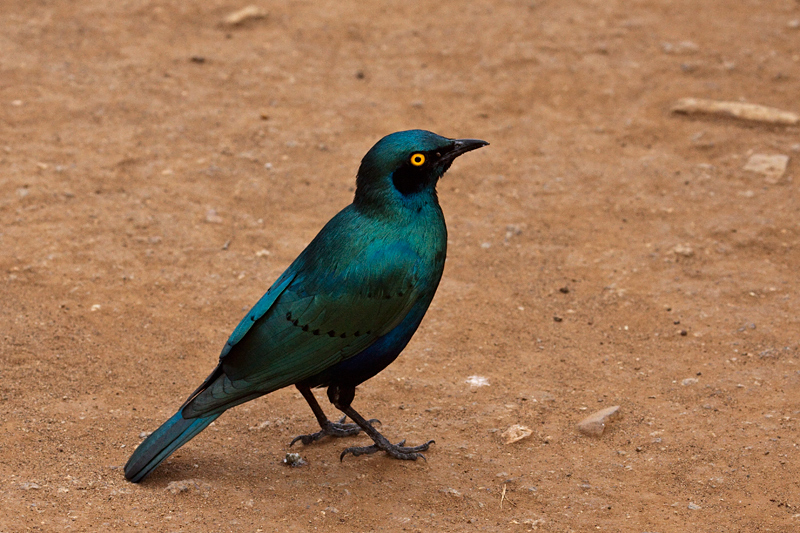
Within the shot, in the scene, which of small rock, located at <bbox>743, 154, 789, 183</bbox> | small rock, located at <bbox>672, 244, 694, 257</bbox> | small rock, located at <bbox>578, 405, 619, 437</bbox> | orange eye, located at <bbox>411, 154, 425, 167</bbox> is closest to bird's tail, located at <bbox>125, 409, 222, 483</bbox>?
orange eye, located at <bbox>411, 154, 425, 167</bbox>

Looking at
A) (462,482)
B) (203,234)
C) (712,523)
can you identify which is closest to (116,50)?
(203,234)

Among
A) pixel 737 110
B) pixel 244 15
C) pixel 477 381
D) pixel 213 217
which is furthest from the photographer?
pixel 244 15

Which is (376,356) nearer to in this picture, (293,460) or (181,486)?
(293,460)

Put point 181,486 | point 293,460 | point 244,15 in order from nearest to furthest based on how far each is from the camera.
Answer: point 181,486, point 293,460, point 244,15

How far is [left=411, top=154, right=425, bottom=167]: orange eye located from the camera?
4402mm

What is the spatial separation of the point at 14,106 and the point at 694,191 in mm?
6007

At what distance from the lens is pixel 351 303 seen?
14.3ft

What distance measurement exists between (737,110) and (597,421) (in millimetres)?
4475

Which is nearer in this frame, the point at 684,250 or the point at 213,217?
the point at 684,250

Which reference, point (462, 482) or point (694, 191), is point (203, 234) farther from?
point (694, 191)

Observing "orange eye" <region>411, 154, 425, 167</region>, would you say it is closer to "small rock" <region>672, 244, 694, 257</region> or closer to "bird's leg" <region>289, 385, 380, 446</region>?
Answer: "bird's leg" <region>289, 385, 380, 446</region>

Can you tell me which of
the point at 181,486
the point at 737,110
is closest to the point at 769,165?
the point at 737,110

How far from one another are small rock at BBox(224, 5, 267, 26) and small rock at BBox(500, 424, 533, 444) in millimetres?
6517

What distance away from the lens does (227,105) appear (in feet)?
28.0
